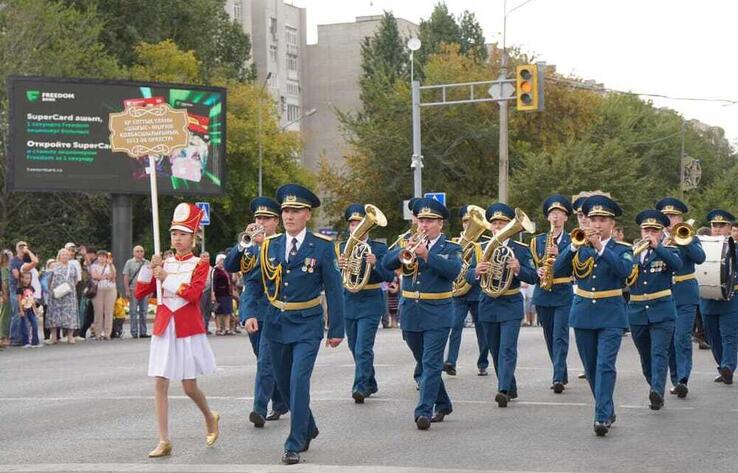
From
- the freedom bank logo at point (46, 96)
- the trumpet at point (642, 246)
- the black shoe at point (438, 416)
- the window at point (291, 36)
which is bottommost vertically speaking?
the black shoe at point (438, 416)

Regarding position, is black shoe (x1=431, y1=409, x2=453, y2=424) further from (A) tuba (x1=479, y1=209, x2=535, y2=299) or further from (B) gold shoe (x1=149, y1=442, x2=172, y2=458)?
(B) gold shoe (x1=149, y1=442, x2=172, y2=458)

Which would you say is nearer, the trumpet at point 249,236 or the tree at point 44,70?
the trumpet at point 249,236

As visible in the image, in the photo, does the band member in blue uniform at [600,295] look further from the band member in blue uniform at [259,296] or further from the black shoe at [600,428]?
the band member in blue uniform at [259,296]

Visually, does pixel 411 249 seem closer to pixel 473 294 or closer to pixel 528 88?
pixel 473 294

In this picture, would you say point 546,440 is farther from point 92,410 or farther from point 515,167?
point 515,167

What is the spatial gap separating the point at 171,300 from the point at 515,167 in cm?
4965

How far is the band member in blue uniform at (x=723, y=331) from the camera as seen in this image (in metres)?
16.8

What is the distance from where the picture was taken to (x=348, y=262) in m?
14.9

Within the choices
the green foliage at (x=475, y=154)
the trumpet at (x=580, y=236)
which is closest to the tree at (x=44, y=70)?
the green foliage at (x=475, y=154)

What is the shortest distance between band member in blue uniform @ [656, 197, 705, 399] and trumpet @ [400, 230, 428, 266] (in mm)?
3495

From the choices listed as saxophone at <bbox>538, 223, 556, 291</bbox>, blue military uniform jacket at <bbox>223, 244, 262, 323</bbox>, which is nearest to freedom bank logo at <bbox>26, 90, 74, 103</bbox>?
saxophone at <bbox>538, 223, 556, 291</bbox>

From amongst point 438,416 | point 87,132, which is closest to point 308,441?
point 438,416

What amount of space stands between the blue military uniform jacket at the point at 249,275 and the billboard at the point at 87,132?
22.1 metres

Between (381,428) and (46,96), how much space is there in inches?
988
